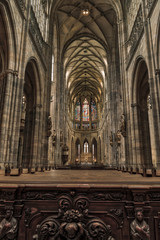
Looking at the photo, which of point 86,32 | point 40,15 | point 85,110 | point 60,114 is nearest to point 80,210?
point 40,15

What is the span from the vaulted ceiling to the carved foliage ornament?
18.9m

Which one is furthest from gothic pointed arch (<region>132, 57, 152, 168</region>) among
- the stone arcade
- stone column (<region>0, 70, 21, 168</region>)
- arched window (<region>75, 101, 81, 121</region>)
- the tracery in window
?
arched window (<region>75, 101, 81, 121</region>)

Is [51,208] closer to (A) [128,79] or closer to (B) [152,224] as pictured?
(B) [152,224]

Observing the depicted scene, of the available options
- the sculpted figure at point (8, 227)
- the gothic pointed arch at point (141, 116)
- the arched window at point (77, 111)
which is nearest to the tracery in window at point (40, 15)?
the gothic pointed arch at point (141, 116)

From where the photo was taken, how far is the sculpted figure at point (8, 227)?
6.12ft

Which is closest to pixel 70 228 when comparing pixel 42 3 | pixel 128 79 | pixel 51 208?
pixel 51 208

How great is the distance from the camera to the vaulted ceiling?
752 inches

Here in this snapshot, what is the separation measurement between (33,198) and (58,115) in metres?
18.4

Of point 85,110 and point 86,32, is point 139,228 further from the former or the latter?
point 85,110

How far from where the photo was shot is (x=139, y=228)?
6.00ft

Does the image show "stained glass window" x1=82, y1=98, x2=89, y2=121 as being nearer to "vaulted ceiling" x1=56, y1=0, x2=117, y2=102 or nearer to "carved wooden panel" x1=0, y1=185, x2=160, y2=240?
"vaulted ceiling" x1=56, y1=0, x2=117, y2=102

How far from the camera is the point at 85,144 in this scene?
40188 mm

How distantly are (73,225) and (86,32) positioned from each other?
24.2m

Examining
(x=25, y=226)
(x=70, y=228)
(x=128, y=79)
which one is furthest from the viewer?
(x=128, y=79)
